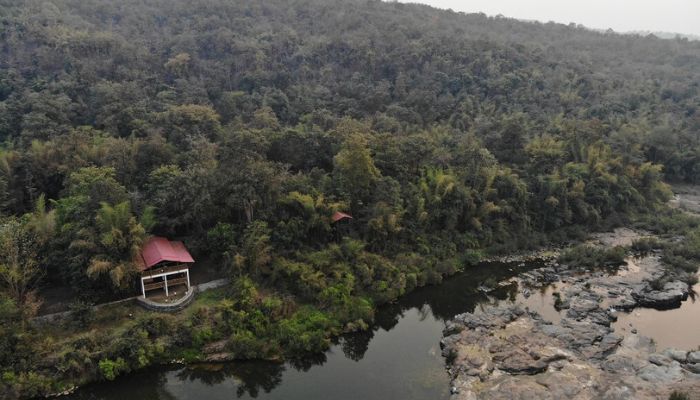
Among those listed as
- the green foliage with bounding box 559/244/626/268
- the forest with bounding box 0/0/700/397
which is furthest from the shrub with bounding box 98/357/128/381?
the green foliage with bounding box 559/244/626/268

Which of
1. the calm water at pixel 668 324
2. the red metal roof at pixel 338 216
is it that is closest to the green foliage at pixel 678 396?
the calm water at pixel 668 324

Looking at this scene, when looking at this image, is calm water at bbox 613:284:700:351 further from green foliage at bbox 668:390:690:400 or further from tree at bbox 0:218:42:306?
tree at bbox 0:218:42:306

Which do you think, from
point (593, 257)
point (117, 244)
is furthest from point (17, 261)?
point (593, 257)

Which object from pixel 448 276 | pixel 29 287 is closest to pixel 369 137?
pixel 448 276

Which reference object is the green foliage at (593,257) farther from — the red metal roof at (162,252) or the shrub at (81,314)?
the shrub at (81,314)

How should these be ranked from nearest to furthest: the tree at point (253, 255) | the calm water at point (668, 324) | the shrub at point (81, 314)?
1. the shrub at point (81, 314)
2. the calm water at point (668, 324)
3. the tree at point (253, 255)

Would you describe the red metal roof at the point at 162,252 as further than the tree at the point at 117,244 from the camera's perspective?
Yes
